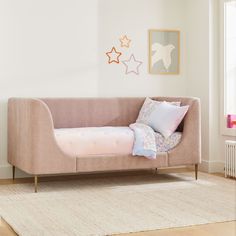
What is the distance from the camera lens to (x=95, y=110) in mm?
5305

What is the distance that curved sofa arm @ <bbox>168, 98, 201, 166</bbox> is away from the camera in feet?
16.1

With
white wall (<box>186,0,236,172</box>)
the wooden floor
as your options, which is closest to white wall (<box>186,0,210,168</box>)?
white wall (<box>186,0,236,172</box>)

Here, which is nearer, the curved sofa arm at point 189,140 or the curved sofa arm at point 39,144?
the curved sofa arm at point 39,144

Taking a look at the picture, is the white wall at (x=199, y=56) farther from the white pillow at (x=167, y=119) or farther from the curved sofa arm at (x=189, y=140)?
the white pillow at (x=167, y=119)

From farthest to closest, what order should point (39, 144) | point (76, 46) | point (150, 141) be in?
1. point (76, 46)
2. point (150, 141)
3. point (39, 144)

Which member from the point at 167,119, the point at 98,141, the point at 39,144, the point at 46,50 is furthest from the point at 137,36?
the point at 39,144

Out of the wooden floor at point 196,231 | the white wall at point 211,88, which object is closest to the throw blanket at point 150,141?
the white wall at point 211,88

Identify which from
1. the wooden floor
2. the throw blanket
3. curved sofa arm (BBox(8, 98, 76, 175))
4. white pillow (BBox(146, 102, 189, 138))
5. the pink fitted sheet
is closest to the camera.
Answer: the wooden floor

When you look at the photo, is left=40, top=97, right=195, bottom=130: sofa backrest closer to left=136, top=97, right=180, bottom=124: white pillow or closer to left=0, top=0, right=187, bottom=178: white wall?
left=136, top=97, right=180, bottom=124: white pillow

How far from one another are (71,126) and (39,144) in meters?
0.86

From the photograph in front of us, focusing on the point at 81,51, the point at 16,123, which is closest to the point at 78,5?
the point at 81,51

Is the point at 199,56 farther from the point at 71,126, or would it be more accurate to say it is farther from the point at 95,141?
the point at 95,141

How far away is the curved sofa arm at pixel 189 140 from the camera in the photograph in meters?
4.90

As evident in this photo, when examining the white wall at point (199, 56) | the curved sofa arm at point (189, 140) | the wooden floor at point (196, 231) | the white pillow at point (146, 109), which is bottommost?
the wooden floor at point (196, 231)
